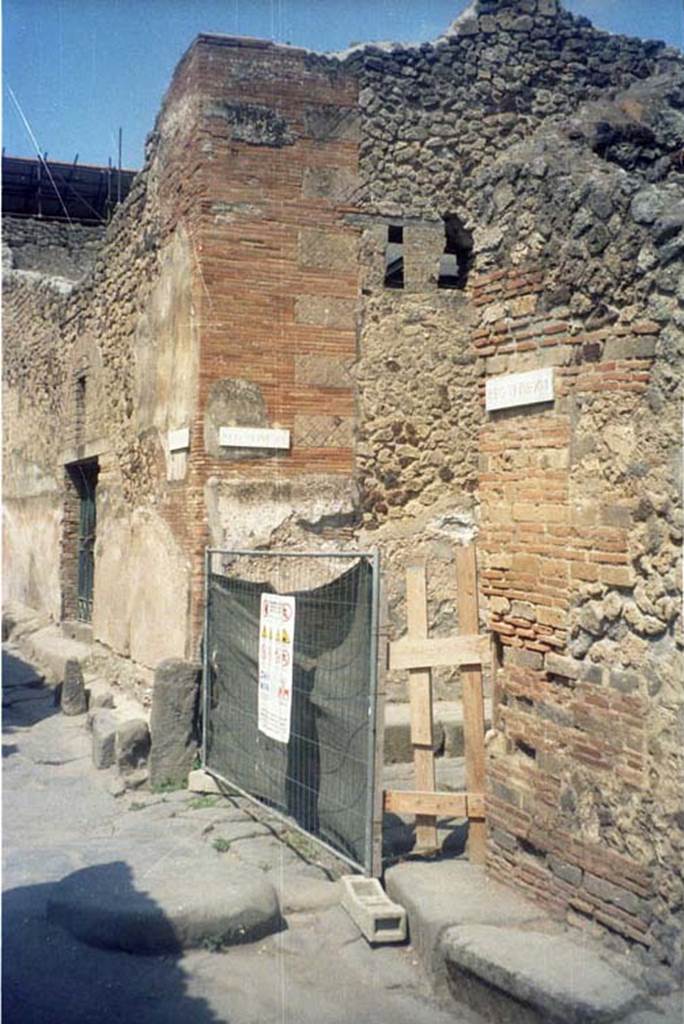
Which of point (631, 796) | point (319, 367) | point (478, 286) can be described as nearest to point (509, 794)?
point (631, 796)

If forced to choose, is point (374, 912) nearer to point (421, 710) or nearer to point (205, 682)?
point (421, 710)

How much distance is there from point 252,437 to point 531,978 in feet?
16.9

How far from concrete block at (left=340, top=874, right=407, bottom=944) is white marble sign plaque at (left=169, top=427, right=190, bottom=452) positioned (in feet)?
13.6

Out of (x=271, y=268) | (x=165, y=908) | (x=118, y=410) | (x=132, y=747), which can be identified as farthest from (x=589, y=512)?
(x=118, y=410)

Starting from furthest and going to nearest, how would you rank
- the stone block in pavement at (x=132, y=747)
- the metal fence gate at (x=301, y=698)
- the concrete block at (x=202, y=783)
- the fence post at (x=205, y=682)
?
the stone block in pavement at (x=132, y=747) < the fence post at (x=205, y=682) < the concrete block at (x=202, y=783) < the metal fence gate at (x=301, y=698)

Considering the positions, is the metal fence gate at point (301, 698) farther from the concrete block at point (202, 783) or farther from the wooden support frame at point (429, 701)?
the wooden support frame at point (429, 701)

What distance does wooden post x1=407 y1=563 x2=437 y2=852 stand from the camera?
224 inches

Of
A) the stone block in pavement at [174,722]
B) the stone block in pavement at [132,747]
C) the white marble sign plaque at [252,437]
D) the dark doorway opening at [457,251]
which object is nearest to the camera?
the stone block in pavement at [174,722]

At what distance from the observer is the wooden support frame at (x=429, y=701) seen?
5484 millimetres

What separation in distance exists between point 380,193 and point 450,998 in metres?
6.51

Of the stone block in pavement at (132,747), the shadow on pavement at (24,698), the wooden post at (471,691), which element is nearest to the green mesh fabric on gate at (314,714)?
the wooden post at (471,691)

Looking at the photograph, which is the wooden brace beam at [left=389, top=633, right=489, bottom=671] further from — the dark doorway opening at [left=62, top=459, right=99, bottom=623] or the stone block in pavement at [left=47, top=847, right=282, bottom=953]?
the dark doorway opening at [left=62, top=459, right=99, bottom=623]

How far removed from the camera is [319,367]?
340 inches

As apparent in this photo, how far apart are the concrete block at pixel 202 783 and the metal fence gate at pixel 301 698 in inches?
2.6
